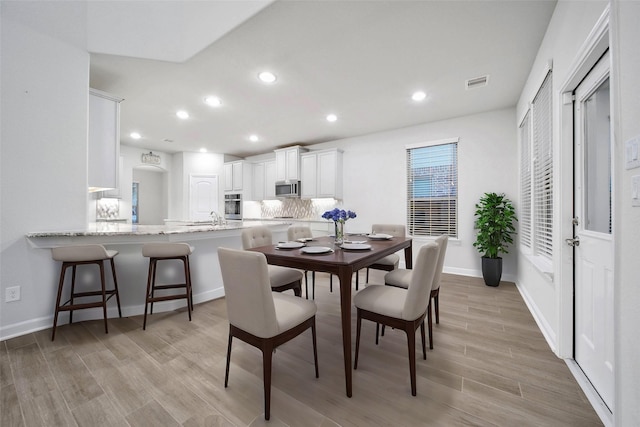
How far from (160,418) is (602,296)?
8.53 feet

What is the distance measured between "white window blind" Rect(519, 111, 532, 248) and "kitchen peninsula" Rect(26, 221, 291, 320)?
373cm

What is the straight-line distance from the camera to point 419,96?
3.45 meters

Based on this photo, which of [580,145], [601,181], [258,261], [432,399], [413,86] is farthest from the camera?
[413,86]

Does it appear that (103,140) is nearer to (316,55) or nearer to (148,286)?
(148,286)

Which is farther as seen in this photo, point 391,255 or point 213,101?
point 213,101

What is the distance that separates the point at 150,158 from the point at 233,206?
231 cm

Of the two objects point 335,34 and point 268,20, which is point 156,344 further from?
point 335,34

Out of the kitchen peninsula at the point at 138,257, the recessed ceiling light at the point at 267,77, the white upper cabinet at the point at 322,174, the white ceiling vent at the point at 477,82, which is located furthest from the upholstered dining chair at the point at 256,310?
the white upper cabinet at the point at 322,174

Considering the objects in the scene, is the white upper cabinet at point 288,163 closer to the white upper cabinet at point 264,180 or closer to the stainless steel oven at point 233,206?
the white upper cabinet at point 264,180

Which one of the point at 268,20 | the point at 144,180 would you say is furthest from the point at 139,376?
the point at 144,180

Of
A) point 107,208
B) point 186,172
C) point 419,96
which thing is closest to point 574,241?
point 419,96

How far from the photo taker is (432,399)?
57.4 inches

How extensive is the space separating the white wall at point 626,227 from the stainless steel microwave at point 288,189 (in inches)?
197

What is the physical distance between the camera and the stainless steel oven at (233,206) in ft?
22.7
